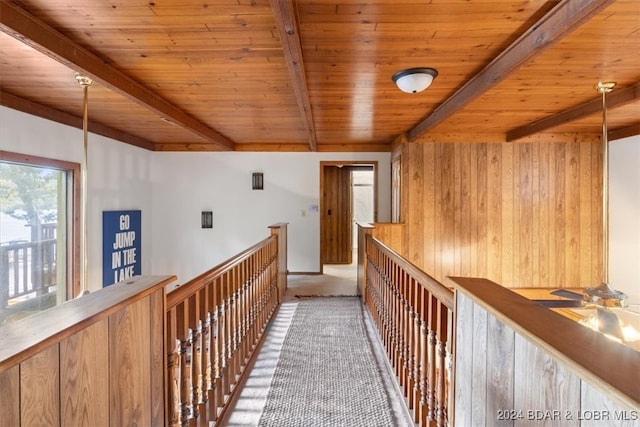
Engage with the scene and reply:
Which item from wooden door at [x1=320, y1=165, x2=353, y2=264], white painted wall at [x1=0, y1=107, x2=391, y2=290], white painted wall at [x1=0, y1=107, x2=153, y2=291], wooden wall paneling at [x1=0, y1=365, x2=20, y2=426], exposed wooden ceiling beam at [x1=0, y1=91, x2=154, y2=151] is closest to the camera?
wooden wall paneling at [x1=0, y1=365, x2=20, y2=426]

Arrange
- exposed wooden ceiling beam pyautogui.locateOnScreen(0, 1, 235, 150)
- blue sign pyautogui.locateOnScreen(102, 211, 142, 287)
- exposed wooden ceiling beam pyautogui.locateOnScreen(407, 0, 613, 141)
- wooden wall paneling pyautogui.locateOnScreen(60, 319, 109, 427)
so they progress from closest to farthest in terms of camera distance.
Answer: wooden wall paneling pyautogui.locateOnScreen(60, 319, 109, 427) < exposed wooden ceiling beam pyautogui.locateOnScreen(407, 0, 613, 141) < exposed wooden ceiling beam pyautogui.locateOnScreen(0, 1, 235, 150) < blue sign pyautogui.locateOnScreen(102, 211, 142, 287)

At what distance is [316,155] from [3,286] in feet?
14.9

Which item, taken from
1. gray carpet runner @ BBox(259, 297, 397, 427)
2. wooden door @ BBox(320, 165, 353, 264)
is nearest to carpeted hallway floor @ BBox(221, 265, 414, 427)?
gray carpet runner @ BBox(259, 297, 397, 427)

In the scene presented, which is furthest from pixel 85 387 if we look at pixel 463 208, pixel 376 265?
pixel 463 208

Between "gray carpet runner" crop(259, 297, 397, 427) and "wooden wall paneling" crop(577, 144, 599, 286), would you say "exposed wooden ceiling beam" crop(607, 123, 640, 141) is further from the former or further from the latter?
"gray carpet runner" crop(259, 297, 397, 427)

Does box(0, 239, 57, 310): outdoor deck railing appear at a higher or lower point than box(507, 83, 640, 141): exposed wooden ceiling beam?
lower

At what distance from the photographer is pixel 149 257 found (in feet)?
20.5

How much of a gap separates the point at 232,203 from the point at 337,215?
7.87 feet

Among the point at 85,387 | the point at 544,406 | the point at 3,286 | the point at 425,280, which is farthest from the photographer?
the point at 3,286

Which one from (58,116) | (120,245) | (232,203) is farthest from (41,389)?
(232,203)

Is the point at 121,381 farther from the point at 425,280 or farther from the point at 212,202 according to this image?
the point at 212,202

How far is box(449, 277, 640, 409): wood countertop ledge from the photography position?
0.61 metres

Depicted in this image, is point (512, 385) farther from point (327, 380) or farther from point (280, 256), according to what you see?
point (280, 256)

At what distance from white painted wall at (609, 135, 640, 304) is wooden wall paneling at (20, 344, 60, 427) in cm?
664
